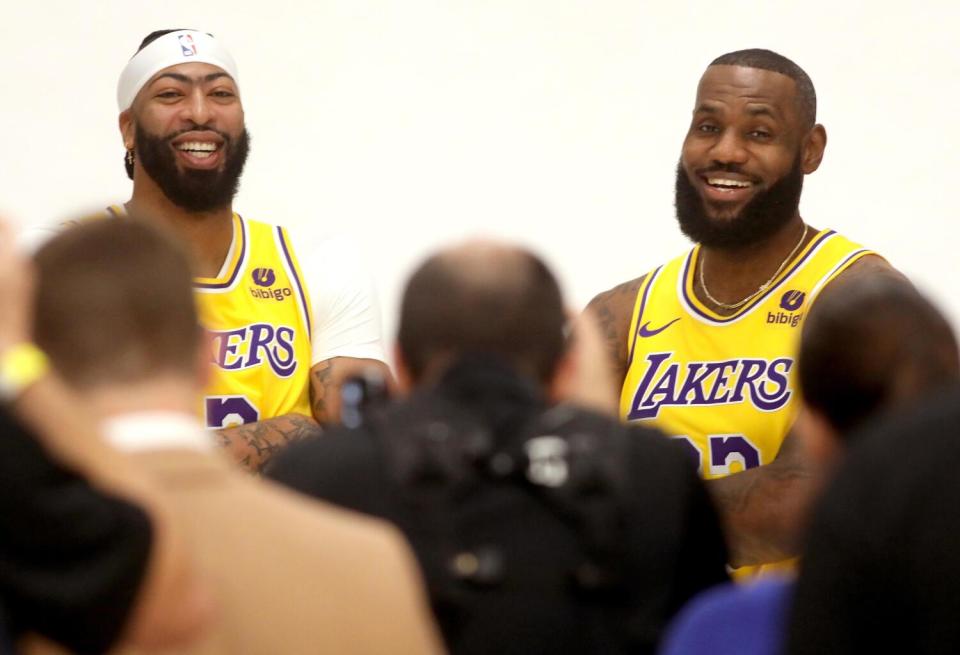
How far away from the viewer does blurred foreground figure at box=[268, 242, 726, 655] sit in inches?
91.0

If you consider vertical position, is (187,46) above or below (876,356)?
above

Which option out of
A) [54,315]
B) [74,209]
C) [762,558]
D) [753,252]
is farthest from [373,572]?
[74,209]

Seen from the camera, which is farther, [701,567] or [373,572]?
[701,567]

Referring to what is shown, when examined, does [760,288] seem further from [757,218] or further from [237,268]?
[237,268]

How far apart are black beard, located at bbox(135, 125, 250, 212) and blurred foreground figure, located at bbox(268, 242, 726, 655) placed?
8.98 ft

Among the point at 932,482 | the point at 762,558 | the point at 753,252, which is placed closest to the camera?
the point at 932,482

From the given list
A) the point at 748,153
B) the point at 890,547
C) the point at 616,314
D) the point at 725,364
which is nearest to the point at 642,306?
the point at 616,314

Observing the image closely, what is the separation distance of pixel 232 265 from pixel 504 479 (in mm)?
2812

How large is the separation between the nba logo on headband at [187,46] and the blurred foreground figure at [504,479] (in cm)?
296

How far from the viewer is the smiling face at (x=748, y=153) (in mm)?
5141

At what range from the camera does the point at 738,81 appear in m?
5.17

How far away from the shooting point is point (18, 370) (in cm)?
190

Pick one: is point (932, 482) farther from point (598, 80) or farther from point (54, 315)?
point (598, 80)

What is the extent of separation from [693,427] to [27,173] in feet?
9.62
